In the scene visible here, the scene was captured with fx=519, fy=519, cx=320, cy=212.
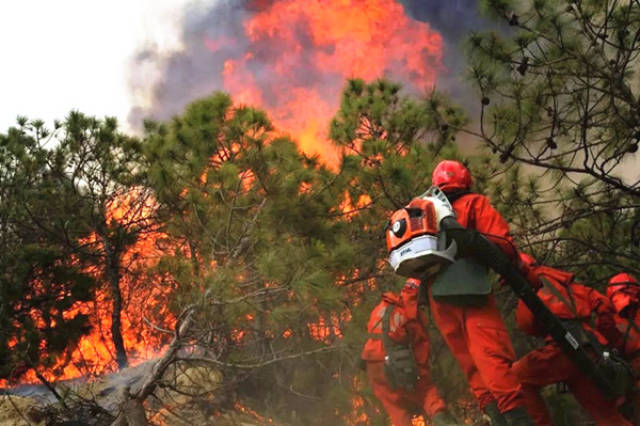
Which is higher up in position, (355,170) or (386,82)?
(386,82)

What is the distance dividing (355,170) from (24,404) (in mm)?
5200

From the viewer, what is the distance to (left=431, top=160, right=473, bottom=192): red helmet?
3.51 meters

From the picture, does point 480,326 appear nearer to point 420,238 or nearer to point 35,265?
point 420,238

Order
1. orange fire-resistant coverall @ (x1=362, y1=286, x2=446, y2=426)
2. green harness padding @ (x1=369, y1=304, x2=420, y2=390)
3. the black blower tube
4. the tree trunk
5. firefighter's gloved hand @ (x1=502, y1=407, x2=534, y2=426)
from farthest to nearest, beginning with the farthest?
the tree trunk, orange fire-resistant coverall @ (x1=362, y1=286, x2=446, y2=426), green harness padding @ (x1=369, y1=304, x2=420, y2=390), the black blower tube, firefighter's gloved hand @ (x1=502, y1=407, x2=534, y2=426)

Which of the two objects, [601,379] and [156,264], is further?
[156,264]

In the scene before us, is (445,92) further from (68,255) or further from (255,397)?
(68,255)

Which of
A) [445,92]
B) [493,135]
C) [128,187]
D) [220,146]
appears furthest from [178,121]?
[128,187]

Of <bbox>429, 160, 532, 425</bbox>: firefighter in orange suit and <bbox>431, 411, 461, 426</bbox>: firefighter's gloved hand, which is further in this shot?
<bbox>431, 411, 461, 426</bbox>: firefighter's gloved hand

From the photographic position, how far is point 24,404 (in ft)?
21.7

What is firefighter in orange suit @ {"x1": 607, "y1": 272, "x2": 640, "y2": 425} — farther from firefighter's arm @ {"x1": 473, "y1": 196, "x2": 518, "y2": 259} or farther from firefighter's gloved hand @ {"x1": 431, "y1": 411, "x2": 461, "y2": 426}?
firefighter's gloved hand @ {"x1": 431, "y1": 411, "x2": 461, "y2": 426}

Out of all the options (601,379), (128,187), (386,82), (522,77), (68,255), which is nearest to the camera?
(601,379)

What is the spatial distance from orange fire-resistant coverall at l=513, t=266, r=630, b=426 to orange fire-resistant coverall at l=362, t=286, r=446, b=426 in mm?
820

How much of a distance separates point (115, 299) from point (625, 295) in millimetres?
8131

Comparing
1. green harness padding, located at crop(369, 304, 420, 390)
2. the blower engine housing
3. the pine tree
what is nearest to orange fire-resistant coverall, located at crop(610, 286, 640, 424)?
the blower engine housing
